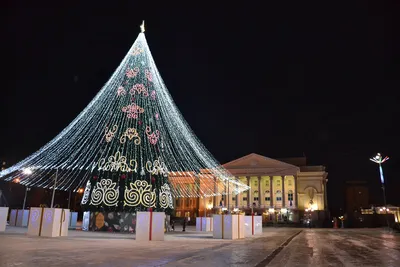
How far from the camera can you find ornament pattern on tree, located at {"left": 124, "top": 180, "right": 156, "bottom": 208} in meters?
25.0

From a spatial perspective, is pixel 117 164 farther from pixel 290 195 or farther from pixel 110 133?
pixel 290 195

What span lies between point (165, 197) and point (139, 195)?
2078 mm

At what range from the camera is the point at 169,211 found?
89.5 feet

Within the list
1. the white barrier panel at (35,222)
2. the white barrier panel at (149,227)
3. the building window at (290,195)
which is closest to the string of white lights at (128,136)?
the white barrier panel at (35,222)

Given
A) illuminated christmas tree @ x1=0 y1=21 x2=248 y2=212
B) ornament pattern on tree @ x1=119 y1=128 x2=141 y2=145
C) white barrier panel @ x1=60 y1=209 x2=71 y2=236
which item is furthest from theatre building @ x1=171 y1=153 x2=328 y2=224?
white barrier panel @ x1=60 y1=209 x2=71 y2=236

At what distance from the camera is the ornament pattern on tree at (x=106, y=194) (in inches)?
990

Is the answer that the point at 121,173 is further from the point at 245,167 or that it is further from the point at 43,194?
the point at 245,167

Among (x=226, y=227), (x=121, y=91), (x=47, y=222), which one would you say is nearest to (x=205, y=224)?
(x=226, y=227)

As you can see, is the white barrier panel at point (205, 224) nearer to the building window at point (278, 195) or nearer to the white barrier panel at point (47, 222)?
the white barrier panel at point (47, 222)

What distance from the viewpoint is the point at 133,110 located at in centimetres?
2352

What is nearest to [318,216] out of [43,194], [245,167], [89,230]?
[245,167]

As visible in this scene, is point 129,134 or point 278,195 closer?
point 129,134

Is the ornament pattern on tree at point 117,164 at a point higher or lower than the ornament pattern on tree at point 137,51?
lower

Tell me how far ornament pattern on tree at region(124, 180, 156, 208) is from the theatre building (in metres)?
59.7
